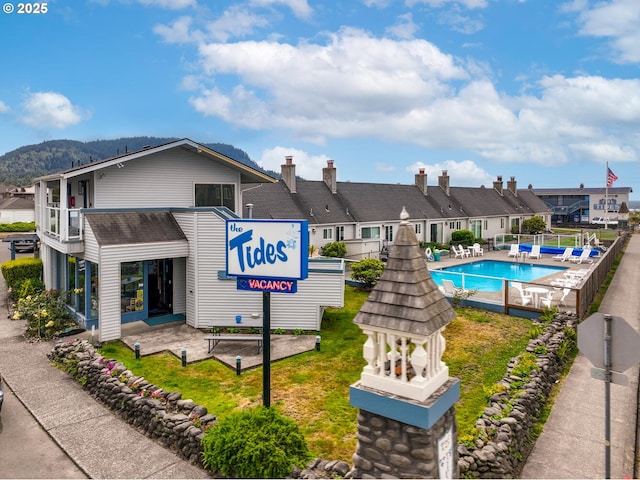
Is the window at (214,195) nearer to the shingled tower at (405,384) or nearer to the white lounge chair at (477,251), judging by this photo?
the shingled tower at (405,384)

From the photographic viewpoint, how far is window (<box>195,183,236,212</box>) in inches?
721

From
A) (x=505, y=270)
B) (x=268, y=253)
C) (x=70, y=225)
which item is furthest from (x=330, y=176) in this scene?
(x=268, y=253)

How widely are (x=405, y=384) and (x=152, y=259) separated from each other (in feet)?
39.2

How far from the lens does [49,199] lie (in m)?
19.9

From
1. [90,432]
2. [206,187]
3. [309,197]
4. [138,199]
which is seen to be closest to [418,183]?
[309,197]

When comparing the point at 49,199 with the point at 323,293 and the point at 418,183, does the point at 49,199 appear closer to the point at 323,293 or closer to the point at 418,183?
the point at 323,293

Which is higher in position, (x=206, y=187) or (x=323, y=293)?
(x=206, y=187)

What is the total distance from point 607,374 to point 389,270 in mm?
3182

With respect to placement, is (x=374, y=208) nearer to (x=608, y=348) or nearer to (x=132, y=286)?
(x=132, y=286)

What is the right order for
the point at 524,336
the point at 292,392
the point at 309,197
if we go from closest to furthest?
1. the point at 292,392
2. the point at 524,336
3. the point at 309,197

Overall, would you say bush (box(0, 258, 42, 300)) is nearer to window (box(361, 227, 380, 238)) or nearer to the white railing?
the white railing

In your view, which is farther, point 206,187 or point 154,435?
point 206,187

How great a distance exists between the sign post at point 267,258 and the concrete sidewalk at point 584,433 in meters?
4.90

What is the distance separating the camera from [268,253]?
823 cm
